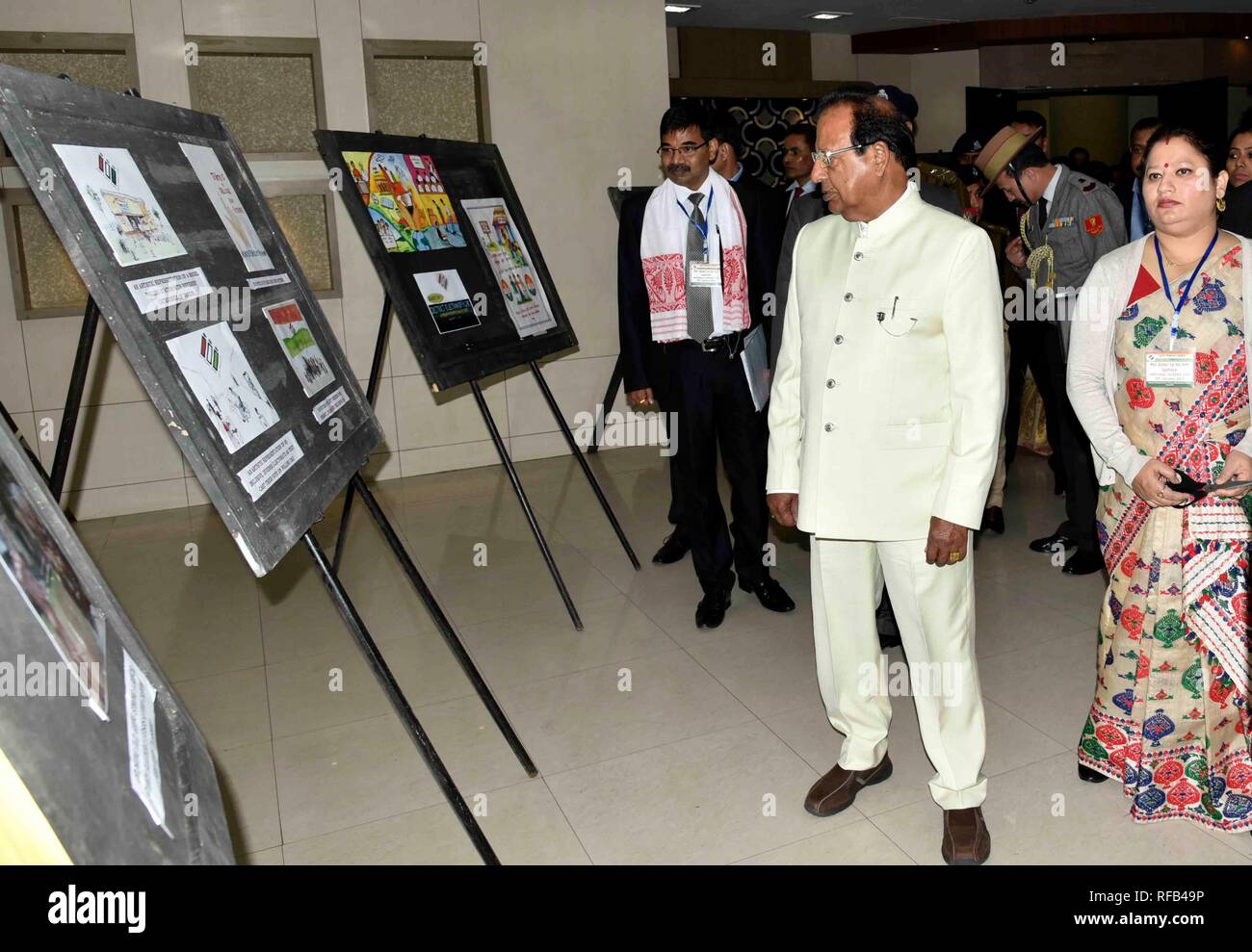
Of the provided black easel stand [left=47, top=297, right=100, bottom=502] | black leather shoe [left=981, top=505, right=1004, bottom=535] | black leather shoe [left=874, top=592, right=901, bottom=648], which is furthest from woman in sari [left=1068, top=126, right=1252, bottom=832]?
black easel stand [left=47, top=297, right=100, bottom=502]

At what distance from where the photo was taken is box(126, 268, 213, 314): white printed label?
1521mm

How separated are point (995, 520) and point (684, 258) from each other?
6.53 feet

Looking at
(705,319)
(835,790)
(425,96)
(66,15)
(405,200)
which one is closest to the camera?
(835,790)

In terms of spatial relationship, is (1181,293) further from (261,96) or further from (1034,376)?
(261,96)

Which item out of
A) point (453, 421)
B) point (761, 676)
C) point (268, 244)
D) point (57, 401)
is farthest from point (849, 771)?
point (57, 401)

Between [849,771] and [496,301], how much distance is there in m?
2.15

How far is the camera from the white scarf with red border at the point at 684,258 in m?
3.52

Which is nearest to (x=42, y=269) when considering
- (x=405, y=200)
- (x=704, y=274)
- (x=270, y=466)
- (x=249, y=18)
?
(x=249, y=18)

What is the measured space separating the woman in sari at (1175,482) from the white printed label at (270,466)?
176 centimetres

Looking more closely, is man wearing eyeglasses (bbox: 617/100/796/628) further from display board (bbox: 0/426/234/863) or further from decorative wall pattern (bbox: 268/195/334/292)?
decorative wall pattern (bbox: 268/195/334/292)

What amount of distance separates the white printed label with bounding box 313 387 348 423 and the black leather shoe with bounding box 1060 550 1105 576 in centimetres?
298

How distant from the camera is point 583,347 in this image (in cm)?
650

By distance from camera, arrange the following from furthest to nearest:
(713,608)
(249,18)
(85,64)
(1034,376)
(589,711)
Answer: (249,18) → (85,64) → (1034,376) → (713,608) → (589,711)

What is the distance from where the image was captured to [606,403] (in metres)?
6.43
